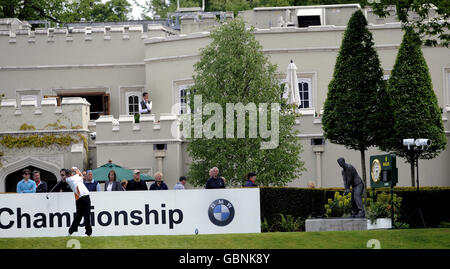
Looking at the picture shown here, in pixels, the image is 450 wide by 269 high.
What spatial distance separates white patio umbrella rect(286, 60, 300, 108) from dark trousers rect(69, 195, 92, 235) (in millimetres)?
15480

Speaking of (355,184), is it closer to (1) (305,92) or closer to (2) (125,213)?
(2) (125,213)

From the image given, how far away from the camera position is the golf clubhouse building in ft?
136

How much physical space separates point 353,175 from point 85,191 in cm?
710

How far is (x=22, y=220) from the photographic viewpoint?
94.6 feet

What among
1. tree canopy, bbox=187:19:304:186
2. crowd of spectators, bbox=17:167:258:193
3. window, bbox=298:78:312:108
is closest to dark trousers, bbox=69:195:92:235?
crowd of spectators, bbox=17:167:258:193

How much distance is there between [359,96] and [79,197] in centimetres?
1289

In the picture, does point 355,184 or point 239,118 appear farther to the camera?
point 239,118

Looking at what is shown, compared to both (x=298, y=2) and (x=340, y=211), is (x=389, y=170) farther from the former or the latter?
(x=298, y=2)

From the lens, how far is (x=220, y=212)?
29.1m

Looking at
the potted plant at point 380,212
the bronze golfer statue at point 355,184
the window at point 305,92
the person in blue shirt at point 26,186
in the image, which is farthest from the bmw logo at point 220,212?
the window at point 305,92

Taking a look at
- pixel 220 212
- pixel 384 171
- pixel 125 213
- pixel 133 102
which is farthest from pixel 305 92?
pixel 125 213

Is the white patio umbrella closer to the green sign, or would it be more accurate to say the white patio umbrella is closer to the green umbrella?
the green umbrella

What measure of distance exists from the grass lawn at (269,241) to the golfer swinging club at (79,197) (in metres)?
0.50
